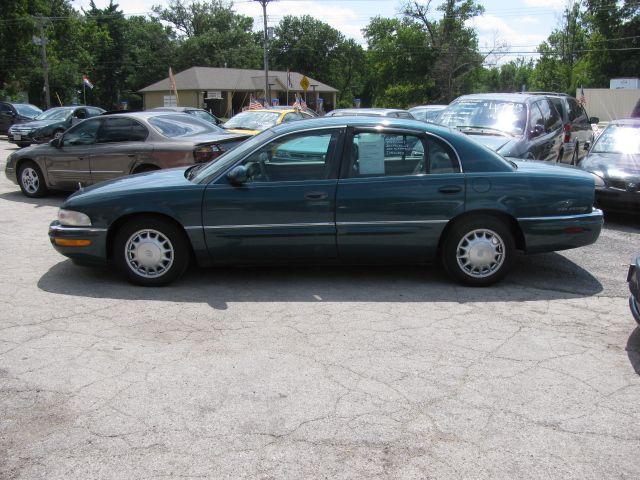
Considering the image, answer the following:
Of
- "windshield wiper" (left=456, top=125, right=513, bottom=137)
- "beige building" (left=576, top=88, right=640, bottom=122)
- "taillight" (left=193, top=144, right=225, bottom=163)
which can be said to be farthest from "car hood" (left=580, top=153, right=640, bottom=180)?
"beige building" (left=576, top=88, right=640, bottom=122)

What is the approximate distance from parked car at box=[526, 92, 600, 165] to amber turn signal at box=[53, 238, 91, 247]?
8.46 meters

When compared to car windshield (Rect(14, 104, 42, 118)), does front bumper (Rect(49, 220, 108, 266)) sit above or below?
below

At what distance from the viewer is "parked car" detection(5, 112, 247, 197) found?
31.1ft

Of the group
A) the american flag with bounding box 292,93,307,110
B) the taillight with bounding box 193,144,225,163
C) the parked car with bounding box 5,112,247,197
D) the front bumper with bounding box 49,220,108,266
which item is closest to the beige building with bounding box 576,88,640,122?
the american flag with bounding box 292,93,307,110

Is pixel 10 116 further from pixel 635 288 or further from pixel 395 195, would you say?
pixel 635 288

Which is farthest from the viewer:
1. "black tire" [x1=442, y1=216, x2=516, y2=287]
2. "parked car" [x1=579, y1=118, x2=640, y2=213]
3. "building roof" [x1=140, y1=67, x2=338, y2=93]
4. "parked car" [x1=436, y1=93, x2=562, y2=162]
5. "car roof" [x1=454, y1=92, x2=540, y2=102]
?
"building roof" [x1=140, y1=67, x2=338, y2=93]

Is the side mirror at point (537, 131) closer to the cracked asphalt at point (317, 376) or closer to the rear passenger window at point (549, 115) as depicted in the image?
the rear passenger window at point (549, 115)

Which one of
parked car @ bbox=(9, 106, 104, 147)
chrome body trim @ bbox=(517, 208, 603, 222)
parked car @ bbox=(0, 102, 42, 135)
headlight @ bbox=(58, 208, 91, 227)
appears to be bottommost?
chrome body trim @ bbox=(517, 208, 603, 222)

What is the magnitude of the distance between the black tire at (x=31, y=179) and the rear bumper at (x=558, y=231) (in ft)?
27.5

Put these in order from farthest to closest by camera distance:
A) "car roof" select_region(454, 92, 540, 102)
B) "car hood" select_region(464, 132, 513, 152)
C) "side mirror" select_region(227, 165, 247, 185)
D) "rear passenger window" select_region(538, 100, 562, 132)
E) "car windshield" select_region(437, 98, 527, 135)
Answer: "rear passenger window" select_region(538, 100, 562, 132)
"car roof" select_region(454, 92, 540, 102)
"car windshield" select_region(437, 98, 527, 135)
"car hood" select_region(464, 132, 513, 152)
"side mirror" select_region(227, 165, 247, 185)

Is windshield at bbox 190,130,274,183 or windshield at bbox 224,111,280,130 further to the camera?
windshield at bbox 224,111,280,130

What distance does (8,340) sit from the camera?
457 centimetres

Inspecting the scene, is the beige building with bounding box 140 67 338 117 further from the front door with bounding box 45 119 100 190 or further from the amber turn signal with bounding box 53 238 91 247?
the amber turn signal with bounding box 53 238 91 247

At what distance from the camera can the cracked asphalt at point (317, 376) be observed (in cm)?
312
